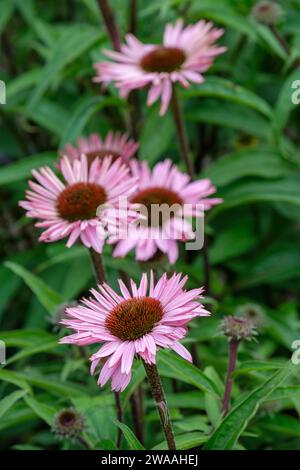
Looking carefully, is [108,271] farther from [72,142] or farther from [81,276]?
[72,142]

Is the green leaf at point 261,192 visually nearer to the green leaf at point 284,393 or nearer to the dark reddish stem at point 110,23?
the dark reddish stem at point 110,23

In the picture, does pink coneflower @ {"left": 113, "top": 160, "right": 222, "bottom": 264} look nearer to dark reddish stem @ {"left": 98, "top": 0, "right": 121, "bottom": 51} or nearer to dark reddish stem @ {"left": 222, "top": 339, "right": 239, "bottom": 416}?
dark reddish stem @ {"left": 222, "top": 339, "right": 239, "bottom": 416}

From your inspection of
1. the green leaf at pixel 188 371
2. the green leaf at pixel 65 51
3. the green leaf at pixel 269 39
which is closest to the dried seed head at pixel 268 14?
the green leaf at pixel 269 39

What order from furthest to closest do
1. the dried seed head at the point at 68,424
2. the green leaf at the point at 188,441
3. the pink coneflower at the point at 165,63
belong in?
the pink coneflower at the point at 165,63
the dried seed head at the point at 68,424
the green leaf at the point at 188,441

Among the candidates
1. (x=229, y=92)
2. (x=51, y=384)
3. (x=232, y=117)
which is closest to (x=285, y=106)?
(x=229, y=92)

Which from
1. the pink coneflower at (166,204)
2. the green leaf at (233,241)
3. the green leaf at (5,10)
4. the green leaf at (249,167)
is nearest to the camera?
the pink coneflower at (166,204)

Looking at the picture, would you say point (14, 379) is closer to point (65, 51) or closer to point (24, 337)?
point (24, 337)
